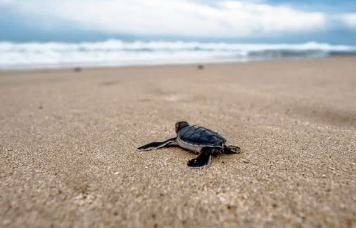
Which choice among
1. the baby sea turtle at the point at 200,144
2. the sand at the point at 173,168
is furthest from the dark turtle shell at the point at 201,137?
the sand at the point at 173,168

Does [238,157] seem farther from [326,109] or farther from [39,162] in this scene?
[326,109]

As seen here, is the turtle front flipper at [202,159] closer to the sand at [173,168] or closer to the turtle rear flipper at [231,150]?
the sand at [173,168]

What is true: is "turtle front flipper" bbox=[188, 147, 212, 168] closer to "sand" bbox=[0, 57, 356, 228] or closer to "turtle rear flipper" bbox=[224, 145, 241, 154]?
"sand" bbox=[0, 57, 356, 228]

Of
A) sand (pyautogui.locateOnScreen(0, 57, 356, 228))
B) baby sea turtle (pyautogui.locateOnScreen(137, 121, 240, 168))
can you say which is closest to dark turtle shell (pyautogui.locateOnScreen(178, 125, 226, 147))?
baby sea turtle (pyautogui.locateOnScreen(137, 121, 240, 168))

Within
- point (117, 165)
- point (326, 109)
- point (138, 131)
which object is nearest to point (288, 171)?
point (117, 165)

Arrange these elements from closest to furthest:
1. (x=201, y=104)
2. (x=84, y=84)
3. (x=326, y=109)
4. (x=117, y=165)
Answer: (x=117, y=165) → (x=326, y=109) → (x=201, y=104) → (x=84, y=84)

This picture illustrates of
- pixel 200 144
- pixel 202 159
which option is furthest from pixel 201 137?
pixel 202 159
